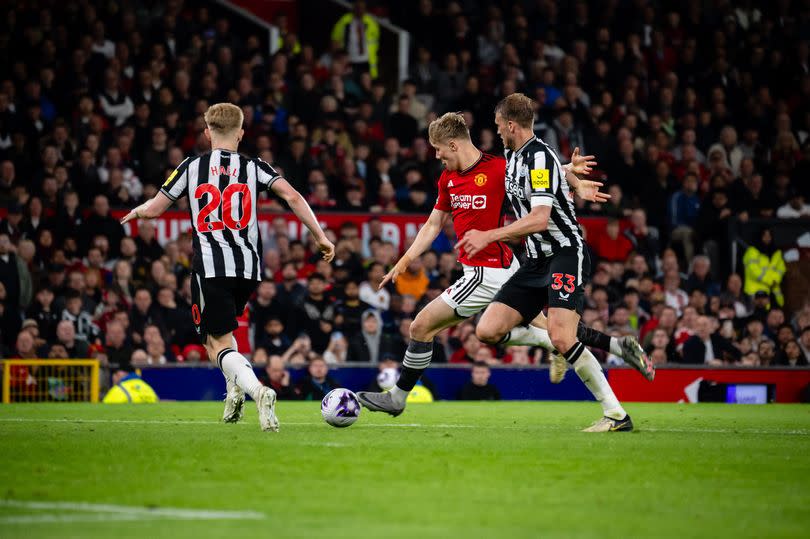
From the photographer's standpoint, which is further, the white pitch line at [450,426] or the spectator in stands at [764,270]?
the spectator in stands at [764,270]

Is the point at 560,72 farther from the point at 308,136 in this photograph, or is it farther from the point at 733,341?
the point at 733,341

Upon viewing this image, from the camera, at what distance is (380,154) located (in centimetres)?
2077

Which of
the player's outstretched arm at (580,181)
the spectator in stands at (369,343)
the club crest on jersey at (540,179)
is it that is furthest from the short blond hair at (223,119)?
the spectator in stands at (369,343)

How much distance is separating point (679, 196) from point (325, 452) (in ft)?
46.8

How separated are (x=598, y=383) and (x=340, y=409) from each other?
1.88 meters

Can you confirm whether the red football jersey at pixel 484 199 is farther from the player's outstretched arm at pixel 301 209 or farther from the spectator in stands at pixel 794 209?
the spectator in stands at pixel 794 209

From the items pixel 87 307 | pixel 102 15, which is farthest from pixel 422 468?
pixel 102 15

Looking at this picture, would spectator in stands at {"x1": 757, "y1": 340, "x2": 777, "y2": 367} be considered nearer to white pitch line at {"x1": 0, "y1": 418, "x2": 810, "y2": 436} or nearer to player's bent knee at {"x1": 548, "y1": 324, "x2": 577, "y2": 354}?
white pitch line at {"x1": 0, "y1": 418, "x2": 810, "y2": 436}

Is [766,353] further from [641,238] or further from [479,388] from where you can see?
[479,388]

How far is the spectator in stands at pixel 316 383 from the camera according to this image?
53.4 ft

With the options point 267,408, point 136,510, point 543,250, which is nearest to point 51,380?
point 267,408

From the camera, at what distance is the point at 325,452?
7938mm

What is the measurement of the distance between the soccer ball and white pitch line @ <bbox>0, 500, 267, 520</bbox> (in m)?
4.05

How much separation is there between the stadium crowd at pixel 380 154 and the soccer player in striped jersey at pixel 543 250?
632 cm
